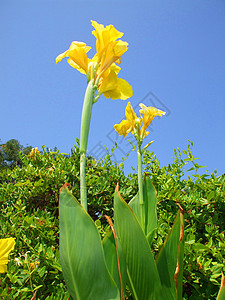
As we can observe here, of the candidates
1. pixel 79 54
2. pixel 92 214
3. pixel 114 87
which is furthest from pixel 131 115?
pixel 92 214

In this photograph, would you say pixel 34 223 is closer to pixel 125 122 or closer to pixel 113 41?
pixel 125 122

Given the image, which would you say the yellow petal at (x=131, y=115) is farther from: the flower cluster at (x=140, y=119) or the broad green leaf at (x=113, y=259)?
the broad green leaf at (x=113, y=259)

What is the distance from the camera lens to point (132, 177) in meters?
1.93

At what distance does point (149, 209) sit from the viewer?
4.46 ft

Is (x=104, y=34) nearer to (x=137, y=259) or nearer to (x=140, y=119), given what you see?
(x=140, y=119)

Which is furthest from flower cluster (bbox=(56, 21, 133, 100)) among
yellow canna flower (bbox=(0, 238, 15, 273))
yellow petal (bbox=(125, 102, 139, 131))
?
yellow canna flower (bbox=(0, 238, 15, 273))

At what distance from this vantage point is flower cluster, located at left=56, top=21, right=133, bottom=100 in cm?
100

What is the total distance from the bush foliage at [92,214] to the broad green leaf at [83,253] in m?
0.40

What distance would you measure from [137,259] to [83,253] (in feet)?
0.76

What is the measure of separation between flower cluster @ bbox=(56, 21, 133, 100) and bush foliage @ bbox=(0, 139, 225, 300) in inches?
31.5

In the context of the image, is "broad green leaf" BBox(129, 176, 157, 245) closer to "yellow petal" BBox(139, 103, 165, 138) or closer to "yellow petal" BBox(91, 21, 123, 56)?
"yellow petal" BBox(139, 103, 165, 138)

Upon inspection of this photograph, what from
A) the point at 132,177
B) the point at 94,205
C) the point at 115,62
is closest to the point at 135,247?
the point at 115,62

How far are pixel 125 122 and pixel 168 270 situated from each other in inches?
32.9

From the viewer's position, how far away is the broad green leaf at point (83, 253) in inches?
32.1
